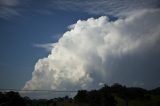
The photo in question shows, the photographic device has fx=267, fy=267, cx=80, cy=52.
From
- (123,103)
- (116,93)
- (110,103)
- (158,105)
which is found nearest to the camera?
(110,103)

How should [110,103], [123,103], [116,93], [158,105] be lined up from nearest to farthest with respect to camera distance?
[110,103] < [158,105] < [116,93] < [123,103]

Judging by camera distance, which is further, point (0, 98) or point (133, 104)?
point (133, 104)

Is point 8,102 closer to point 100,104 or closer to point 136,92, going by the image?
point 100,104

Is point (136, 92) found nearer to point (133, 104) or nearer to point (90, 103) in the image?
point (133, 104)

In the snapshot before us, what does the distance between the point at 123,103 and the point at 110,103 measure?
85.4ft

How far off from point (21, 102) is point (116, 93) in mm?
34753

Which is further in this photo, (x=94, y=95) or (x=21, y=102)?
(x=94, y=95)

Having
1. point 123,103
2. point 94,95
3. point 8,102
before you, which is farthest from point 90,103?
point 8,102

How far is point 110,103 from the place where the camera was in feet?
276

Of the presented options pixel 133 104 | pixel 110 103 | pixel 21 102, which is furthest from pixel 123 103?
pixel 21 102

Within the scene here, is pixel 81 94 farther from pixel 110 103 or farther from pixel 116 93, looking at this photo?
pixel 110 103

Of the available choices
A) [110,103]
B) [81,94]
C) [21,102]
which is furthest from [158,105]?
[21,102]

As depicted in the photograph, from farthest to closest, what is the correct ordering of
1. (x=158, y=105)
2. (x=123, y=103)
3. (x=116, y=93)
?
1. (x=123, y=103)
2. (x=116, y=93)
3. (x=158, y=105)

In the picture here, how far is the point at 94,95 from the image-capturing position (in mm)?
95875
